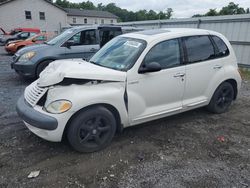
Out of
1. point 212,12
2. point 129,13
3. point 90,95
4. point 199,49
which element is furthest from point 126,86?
point 129,13

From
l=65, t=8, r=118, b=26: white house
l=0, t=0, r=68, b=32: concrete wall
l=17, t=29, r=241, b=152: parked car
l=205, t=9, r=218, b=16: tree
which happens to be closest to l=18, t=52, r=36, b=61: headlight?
l=17, t=29, r=241, b=152: parked car

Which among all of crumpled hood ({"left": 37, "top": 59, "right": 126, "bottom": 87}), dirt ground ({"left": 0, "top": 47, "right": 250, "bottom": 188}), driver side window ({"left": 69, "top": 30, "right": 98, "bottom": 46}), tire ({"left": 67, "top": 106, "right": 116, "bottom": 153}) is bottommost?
dirt ground ({"left": 0, "top": 47, "right": 250, "bottom": 188})

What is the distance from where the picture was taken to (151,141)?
369 centimetres

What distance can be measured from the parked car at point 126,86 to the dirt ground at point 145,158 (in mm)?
323

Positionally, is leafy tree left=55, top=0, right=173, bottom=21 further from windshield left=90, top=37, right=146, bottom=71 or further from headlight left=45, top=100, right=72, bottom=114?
headlight left=45, top=100, right=72, bottom=114

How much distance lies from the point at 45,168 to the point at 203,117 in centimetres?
319

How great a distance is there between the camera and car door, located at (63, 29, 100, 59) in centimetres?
723

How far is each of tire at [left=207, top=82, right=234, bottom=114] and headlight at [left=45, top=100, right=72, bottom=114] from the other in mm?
2985

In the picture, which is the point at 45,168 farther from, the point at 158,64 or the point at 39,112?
the point at 158,64

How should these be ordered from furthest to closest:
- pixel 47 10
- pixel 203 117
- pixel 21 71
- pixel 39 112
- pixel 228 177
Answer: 1. pixel 47 10
2. pixel 21 71
3. pixel 203 117
4. pixel 39 112
5. pixel 228 177

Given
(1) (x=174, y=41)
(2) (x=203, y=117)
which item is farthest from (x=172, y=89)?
(2) (x=203, y=117)

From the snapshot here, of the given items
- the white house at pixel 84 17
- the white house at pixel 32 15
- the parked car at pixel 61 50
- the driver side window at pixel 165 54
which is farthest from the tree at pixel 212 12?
the driver side window at pixel 165 54

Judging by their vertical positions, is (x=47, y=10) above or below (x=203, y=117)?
above

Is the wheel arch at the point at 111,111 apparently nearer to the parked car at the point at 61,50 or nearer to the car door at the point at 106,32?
the parked car at the point at 61,50
